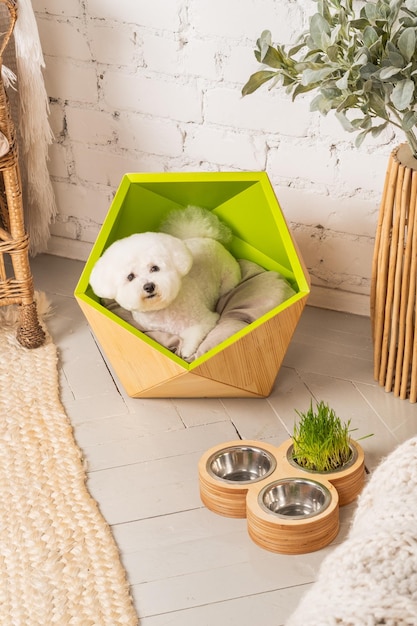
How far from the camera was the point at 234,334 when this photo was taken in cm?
189

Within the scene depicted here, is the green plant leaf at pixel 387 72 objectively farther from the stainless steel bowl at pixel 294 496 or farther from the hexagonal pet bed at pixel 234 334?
the stainless steel bowl at pixel 294 496

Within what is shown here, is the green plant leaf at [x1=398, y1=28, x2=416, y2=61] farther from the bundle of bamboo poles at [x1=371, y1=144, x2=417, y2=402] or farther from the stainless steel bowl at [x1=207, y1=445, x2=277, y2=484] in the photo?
the stainless steel bowl at [x1=207, y1=445, x2=277, y2=484]

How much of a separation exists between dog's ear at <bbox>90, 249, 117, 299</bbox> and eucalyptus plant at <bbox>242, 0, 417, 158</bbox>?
1.80 ft

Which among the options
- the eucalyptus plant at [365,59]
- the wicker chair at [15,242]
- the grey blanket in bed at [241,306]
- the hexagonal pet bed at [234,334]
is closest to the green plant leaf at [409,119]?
the eucalyptus plant at [365,59]

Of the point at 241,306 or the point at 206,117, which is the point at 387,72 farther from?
the point at 206,117

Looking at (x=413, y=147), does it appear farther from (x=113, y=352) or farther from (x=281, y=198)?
(x=113, y=352)

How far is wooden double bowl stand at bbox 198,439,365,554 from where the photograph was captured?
1512 millimetres

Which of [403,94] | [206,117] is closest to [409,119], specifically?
[403,94]

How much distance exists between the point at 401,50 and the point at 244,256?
2.62 feet

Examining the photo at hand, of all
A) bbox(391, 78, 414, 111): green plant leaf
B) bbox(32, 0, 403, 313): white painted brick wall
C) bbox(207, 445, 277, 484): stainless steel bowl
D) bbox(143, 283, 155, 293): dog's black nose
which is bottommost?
bbox(207, 445, 277, 484): stainless steel bowl

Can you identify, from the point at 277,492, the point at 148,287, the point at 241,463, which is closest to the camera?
the point at 277,492

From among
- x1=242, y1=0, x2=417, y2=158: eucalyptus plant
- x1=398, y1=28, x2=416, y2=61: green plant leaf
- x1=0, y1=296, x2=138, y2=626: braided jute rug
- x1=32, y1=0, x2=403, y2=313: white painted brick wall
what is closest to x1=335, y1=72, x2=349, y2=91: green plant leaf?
x1=242, y1=0, x2=417, y2=158: eucalyptus plant

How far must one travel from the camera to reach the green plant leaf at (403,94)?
4.98ft

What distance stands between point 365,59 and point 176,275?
625mm
